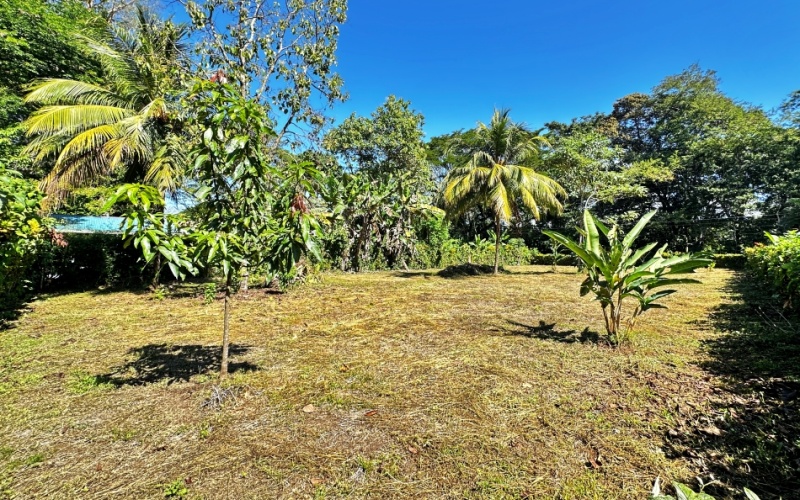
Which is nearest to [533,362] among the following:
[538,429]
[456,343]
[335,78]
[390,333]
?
[456,343]

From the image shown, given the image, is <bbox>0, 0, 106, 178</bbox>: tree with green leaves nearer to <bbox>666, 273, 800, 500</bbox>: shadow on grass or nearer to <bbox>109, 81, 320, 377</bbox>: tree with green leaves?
<bbox>109, 81, 320, 377</bbox>: tree with green leaves

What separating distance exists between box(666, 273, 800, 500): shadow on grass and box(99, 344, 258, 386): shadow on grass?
135 inches

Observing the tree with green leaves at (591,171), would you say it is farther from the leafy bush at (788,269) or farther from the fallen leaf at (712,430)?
the fallen leaf at (712,430)

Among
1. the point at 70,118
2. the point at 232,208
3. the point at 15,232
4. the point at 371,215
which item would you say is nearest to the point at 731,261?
the point at 371,215

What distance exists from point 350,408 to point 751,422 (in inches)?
104

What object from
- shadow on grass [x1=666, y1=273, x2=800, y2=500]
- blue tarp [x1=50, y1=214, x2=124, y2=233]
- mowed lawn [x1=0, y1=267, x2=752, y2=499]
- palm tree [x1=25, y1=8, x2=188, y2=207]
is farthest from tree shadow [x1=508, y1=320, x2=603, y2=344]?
blue tarp [x1=50, y1=214, x2=124, y2=233]

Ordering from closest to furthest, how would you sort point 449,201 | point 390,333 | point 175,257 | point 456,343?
point 175,257 < point 456,343 < point 390,333 < point 449,201

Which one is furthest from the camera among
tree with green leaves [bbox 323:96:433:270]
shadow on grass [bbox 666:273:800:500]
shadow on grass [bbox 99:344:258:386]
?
tree with green leaves [bbox 323:96:433:270]

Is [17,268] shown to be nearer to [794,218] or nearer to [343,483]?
[343,483]

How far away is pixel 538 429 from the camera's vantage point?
2.33 metres

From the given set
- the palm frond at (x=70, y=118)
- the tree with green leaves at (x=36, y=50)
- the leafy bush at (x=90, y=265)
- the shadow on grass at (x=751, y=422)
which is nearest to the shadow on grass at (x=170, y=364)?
the shadow on grass at (x=751, y=422)

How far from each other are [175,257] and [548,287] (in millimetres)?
7994

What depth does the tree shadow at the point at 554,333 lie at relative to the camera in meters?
4.14

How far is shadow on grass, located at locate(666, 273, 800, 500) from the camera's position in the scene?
180 centimetres
